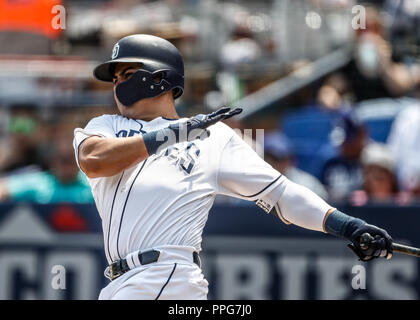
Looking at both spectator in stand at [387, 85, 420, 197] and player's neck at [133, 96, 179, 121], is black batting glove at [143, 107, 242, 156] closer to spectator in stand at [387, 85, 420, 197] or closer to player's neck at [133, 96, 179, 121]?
player's neck at [133, 96, 179, 121]

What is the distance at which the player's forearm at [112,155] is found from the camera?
3369mm

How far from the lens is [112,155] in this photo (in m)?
3.38

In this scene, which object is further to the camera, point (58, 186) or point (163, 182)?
point (58, 186)

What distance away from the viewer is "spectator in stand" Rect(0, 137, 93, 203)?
6672mm

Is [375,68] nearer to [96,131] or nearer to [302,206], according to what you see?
[302,206]

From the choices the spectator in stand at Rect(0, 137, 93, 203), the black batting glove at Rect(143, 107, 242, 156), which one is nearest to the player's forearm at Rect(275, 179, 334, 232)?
the black batting glove at Rect(143, 107, 242, 156)

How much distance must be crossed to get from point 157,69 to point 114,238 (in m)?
0.73

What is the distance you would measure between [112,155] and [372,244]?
1106mm

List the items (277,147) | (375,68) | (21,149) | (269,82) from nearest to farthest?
(277,147) → (21,149) → (375,68) → (269,82)

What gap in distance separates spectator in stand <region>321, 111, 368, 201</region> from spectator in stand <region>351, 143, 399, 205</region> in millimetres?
190

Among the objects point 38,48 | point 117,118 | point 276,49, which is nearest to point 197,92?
point 276,49

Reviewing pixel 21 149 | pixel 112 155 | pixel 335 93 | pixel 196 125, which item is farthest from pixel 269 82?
pixel 112 155

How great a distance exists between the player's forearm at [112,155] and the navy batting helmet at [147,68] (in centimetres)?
27

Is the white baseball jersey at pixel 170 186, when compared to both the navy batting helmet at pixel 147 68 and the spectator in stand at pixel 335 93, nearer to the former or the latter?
the navy batting helmet at pixel 147 68
